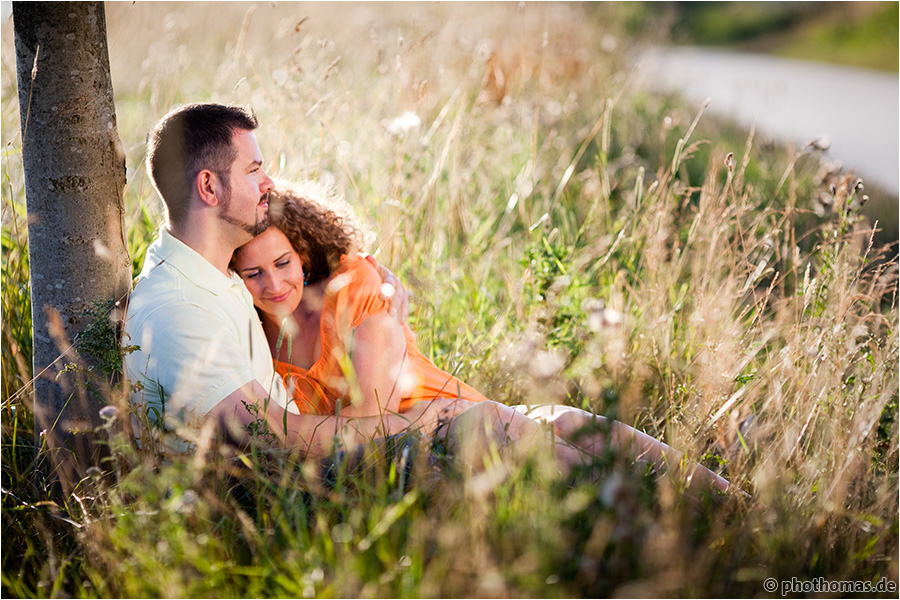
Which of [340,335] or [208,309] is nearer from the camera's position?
[208,309]

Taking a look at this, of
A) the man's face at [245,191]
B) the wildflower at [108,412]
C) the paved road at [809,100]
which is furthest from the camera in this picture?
the paved road at [809,100]

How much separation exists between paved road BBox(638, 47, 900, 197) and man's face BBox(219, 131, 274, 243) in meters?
3.43

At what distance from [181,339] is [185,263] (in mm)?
275

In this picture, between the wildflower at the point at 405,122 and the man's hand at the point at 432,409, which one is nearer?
the man's hand at the point at 432,409

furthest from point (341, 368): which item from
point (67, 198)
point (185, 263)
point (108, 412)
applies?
point (67, 198)

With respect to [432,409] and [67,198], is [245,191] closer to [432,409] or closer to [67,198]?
[67,198]

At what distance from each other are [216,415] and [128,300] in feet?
1.64

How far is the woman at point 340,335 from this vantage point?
7.41 feet

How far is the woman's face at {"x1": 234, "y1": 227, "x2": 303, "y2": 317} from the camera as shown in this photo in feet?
8.22

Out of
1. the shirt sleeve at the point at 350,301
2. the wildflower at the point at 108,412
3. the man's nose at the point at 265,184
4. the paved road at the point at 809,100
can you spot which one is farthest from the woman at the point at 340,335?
the paved road at the point at 809,100

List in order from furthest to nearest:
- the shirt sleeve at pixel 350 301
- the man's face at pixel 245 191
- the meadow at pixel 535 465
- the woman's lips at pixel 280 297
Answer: the woman's lips at pixel 280 297 < the shirt sleeve at pixel 350 301 < the man's face at pixel 245 191 < the meadow at pixel 535 465

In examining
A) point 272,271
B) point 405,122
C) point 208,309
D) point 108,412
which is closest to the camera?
point 108,412

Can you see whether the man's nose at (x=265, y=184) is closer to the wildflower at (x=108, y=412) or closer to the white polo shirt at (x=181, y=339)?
the white polo shirt at (x=181, y=339)

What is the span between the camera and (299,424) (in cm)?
217
